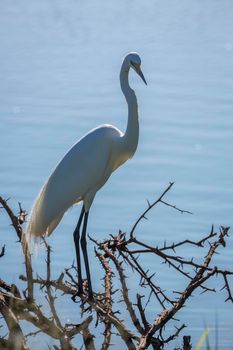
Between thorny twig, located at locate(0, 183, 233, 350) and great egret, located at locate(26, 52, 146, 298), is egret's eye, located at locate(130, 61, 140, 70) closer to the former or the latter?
great egret, located at locate(26, 52, 146, 298)

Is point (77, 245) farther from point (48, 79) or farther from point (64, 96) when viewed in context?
point (48, 79)

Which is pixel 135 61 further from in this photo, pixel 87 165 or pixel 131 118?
pixel 87 165

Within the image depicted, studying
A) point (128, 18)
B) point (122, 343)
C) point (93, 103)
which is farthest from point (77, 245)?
point (128, 18)

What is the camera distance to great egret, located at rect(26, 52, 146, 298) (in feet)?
24.1

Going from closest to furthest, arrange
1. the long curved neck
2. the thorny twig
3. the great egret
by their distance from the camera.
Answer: the thorny twig < the great egret < the long curved neck

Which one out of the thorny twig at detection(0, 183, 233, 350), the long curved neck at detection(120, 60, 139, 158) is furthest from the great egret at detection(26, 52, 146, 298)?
the thorny twig at detection(0, 183, 233, 350)

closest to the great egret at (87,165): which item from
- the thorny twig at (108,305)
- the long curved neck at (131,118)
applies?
the long curved neck at (131,118)

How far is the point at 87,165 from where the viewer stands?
755cm

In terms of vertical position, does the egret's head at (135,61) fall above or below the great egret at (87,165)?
above

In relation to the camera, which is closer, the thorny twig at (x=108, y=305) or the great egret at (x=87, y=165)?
the thorny twig at (x=108, y=305)

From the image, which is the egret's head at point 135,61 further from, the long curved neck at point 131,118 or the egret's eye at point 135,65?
the long curved neck at point 131,118

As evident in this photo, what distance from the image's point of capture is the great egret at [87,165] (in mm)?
7346

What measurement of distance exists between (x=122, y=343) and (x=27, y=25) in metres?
15.4

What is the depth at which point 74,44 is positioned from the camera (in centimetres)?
1969
